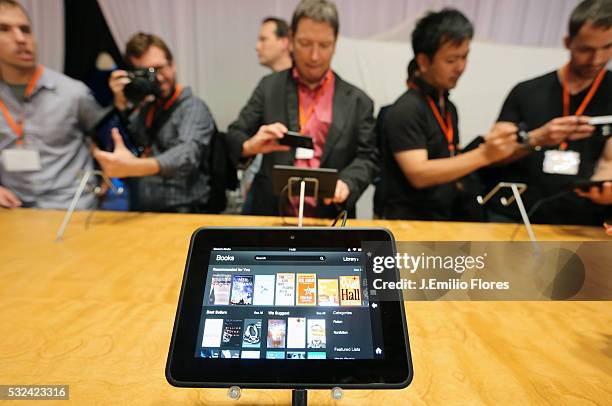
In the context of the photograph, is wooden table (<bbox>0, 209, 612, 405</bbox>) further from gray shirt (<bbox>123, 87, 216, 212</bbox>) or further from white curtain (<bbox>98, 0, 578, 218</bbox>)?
white curtain (<bbox>98, 0, 578, 218</bbox>)

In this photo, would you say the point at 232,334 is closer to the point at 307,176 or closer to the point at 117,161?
the point at 307,176

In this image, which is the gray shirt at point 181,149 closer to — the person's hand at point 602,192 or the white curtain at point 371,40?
the white curtain at point 371,40

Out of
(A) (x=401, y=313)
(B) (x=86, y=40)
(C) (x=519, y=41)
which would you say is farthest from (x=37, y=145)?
(C) (x=519, y=41)

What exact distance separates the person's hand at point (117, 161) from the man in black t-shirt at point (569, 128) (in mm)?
1333

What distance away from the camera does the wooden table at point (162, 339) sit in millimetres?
534

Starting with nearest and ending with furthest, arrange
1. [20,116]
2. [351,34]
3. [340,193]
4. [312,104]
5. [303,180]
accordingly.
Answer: [303,180], [340,193], [312,104], [20,116], [351,34]

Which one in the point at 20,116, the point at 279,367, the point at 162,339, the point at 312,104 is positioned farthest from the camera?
the point at 20,116

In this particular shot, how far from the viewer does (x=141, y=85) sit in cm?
157

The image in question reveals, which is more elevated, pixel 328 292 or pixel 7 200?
pixel 328 292

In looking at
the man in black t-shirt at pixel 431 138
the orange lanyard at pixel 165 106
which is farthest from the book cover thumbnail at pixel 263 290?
the orange lanyard at pixel 165 106

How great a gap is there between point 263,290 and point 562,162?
1450 millimetres

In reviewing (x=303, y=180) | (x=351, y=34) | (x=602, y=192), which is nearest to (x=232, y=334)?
(x=303, y=180)

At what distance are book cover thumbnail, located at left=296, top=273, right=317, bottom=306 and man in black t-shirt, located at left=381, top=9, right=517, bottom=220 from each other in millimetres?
1119

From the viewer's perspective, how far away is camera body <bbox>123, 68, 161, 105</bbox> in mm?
1566
